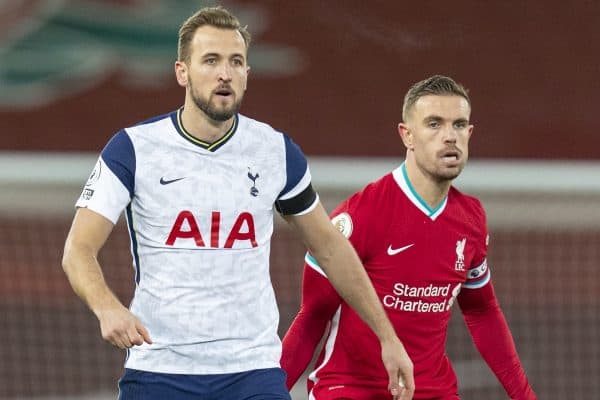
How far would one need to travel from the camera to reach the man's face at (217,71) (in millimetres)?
4340

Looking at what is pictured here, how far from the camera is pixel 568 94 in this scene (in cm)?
1125

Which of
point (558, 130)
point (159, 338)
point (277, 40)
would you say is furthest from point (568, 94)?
point (159, 338)

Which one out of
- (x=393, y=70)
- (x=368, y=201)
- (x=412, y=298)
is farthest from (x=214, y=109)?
(x=393, y=70)

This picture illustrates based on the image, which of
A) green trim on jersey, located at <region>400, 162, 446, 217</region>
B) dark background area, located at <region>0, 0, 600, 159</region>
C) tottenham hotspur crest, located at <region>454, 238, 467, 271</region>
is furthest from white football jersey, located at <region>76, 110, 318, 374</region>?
dark background area, located at <region>0, 0, 600, 159</region>

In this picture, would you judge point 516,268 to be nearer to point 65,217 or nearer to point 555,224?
point 555,224

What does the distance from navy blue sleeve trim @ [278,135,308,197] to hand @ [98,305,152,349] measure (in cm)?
95

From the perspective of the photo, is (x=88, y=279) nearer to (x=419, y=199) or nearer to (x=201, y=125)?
(x=201, y=125)

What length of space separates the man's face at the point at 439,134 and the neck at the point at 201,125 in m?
0.93

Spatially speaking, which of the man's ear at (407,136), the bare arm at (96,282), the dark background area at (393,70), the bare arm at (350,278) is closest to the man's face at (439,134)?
the man's ear at (407,136)

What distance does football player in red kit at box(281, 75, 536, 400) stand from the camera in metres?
4.88

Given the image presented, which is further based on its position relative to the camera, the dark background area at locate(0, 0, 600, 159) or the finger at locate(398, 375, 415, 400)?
the dark background area at locate(0, 0, 600, 159)

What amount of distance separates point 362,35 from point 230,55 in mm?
6685

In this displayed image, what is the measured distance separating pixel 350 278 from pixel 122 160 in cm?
90

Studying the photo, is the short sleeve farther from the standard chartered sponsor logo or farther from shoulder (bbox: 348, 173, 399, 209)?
the standard chartered sponsor logo
